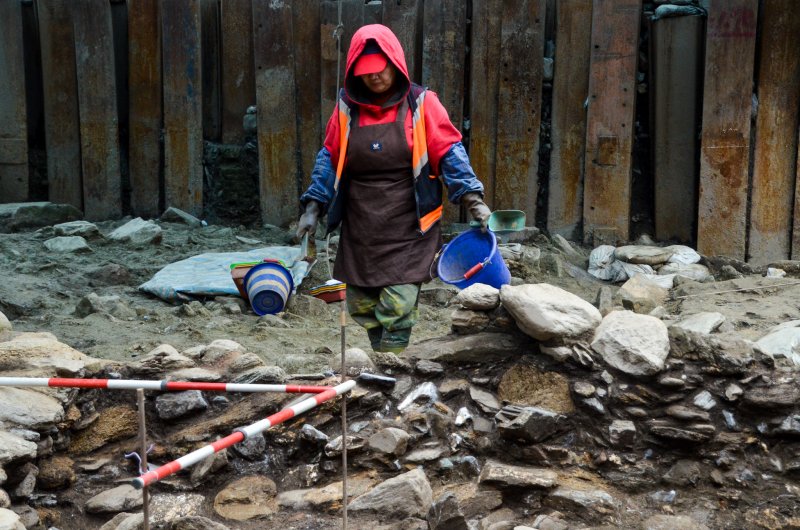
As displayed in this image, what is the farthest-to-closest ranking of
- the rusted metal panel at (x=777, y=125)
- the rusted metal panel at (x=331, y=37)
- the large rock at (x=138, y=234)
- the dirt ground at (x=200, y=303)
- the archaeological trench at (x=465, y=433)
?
the rusted metal panel at (x=331, y=37), the large rock at (x=138, y=234), the rusted metal panel at (x=777, y=125), the dirt ground at (x=200, y=303), the archaeological trench at (x=465, y=433)

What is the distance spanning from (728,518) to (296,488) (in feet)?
5.69

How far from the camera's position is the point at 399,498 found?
376 centimetres

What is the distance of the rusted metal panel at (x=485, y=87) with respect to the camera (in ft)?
24.7

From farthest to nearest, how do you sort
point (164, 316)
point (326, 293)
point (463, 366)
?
point (326, 293)
point (164, 316)
point (463, 366)

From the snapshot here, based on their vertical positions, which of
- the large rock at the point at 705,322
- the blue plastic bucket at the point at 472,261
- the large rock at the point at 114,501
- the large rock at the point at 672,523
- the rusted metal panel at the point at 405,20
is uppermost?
the rusted metal panel at the point at 405,20

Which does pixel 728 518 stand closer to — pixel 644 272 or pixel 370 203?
pixel 370 203

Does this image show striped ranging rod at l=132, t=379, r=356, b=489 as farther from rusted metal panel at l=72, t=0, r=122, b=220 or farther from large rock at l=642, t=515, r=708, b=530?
rusted metal panel at l=72, t=0, r=122, b=220

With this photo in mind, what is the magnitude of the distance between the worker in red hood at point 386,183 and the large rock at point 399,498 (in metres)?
1.10

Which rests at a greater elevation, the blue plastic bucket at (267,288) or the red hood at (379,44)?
the red hood at (379,44)

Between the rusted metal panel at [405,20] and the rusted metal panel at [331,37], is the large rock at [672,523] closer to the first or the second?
the rusted metal panel at [405,20]

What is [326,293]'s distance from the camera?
22.1 feet

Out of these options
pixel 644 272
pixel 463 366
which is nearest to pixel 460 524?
pixel 463 366

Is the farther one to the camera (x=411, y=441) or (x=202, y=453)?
(x=411, y=441)

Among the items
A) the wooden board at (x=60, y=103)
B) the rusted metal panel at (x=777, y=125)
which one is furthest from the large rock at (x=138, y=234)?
the rusted metal panel at (x=777, y=125)
